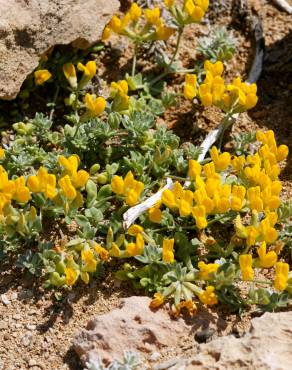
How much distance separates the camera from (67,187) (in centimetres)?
406

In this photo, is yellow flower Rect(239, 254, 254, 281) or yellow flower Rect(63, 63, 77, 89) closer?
yellow flower Rect(239, 254, 254, 281)

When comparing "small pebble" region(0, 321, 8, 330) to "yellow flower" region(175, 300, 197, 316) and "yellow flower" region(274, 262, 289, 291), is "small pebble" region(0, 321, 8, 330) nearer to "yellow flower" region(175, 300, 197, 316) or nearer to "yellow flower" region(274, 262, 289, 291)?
"yellow flower" region(175, 300, 197, 316)

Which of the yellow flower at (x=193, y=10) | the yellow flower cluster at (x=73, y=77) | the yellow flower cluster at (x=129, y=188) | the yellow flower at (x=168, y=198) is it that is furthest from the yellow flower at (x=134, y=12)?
the yellow flower at (x=168, y=198)

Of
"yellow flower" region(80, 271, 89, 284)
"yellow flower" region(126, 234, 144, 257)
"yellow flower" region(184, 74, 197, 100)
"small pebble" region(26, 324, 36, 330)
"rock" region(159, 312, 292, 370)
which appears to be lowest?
"small pebble" region(26, 324, 36, 330)

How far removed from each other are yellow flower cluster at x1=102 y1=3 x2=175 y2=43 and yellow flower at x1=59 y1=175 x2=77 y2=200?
1.47 metres

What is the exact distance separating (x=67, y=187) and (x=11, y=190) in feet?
1.06

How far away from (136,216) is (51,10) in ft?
5.06

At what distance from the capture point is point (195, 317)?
3885mm

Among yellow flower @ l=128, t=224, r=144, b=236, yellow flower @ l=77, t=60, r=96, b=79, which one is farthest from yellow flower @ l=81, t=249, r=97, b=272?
yellow flower @ l=77, t=60, r=96, b=79

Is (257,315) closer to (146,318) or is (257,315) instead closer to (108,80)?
(146,318)

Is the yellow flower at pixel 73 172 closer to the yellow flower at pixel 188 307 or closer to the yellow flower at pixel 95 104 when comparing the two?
the yellow flower at pixel 95 104

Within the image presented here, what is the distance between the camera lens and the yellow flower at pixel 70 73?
16.2 feet

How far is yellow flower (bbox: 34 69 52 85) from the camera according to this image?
16.0 feet

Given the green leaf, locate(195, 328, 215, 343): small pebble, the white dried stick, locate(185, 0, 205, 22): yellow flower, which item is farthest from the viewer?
the white dried stick
